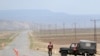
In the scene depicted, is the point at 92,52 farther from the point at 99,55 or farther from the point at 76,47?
the point at 99,55

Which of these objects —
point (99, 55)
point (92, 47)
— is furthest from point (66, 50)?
point (99, 55)

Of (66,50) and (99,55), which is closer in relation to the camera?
(66,50)

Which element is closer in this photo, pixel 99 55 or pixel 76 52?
pixel 76 52

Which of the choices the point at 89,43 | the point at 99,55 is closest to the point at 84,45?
the point at 89,43

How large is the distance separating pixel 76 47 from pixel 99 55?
9.99 metres

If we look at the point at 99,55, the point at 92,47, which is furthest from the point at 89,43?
the point at 99,55

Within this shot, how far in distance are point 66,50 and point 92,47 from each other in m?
2.89

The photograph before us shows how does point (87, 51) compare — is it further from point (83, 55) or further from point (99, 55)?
point (99, 55)

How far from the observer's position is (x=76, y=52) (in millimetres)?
35688

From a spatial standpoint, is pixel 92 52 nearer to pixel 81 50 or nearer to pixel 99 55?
pixel 81 50

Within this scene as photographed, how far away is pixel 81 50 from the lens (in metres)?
35.3

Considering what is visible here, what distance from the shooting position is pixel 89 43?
3541 centimetres

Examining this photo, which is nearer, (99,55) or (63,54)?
(63,54)

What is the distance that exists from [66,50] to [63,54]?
24.7 inches
